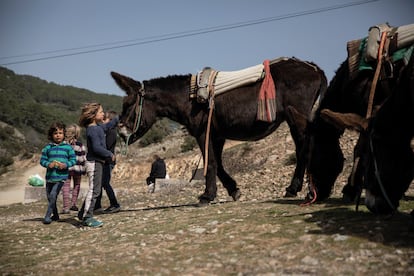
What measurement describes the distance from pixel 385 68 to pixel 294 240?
2275 millimetres

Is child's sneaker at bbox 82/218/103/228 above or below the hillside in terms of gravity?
below

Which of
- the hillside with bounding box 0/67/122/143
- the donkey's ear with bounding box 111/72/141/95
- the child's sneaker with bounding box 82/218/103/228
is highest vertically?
the hillside with bounding box 0/67/122/143

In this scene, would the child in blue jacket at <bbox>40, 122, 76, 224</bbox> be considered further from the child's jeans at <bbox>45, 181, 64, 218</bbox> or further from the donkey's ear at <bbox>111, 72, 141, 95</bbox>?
the donkey's ear at <bbox>111, 72, 141, 95</bbox>

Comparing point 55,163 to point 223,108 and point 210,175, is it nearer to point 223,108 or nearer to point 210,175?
point 210,175

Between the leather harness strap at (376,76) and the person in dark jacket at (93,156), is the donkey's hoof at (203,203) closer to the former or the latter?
the person in dark jacket at (93,156)

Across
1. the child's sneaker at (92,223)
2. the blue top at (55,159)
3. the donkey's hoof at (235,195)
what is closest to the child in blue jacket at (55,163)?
the blue top at (55,159)

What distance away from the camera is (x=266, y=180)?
38.4 ft

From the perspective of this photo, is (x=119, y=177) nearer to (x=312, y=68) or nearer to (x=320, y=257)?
(x=312, y=68)

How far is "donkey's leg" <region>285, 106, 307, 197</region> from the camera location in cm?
629

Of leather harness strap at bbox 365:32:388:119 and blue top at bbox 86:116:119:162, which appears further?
blue top at bbox 86:116:119:162

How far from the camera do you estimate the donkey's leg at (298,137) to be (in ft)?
20.6

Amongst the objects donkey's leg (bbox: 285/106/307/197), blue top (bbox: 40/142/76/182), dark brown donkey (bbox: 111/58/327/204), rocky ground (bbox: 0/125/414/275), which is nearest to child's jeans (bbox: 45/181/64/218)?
blue top (bbox: 40/142/76/182)

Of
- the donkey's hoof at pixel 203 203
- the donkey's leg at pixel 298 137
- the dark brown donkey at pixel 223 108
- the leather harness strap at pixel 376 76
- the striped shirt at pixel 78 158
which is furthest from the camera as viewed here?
the striped shirt at pixel 78 158

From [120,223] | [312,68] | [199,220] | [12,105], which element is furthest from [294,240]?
[12,105]
